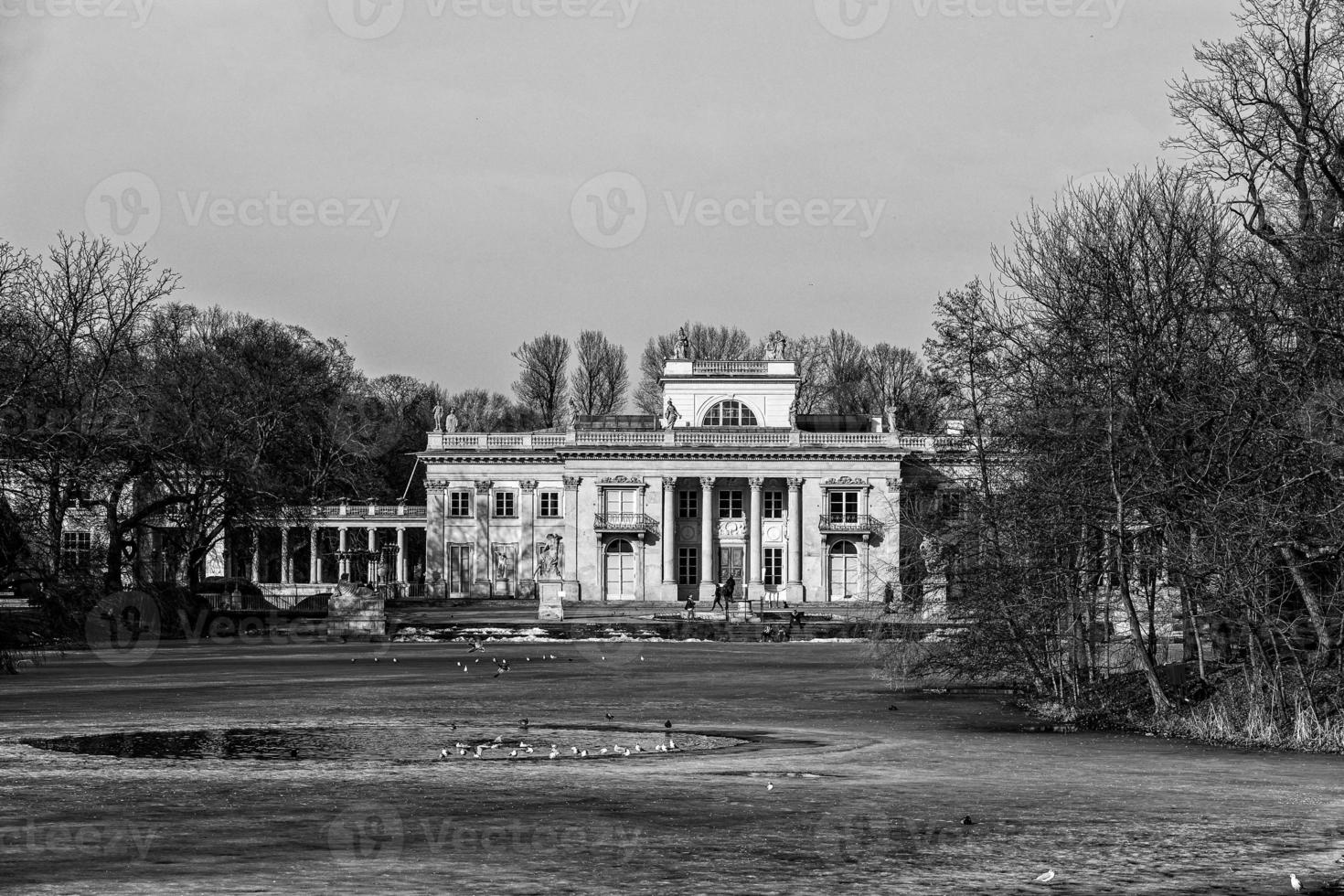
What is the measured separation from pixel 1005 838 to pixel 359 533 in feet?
273

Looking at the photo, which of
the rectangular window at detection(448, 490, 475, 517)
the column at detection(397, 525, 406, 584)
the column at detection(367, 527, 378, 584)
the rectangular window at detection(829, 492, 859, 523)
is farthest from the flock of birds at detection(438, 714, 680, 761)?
the column at detection(397, 525, 406, 584)

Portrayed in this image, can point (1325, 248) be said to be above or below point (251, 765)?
above

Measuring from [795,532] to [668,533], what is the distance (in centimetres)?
629

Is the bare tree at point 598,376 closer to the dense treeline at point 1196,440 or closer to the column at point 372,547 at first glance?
the column at point 372,547

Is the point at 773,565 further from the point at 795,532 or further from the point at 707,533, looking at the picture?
the point at 707,533

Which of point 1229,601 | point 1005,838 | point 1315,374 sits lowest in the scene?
point 1005,838

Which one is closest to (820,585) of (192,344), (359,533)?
(359,533)

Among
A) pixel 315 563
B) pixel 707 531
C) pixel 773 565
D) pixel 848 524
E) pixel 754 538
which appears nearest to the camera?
pixel 848 524

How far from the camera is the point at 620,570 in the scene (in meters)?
85.1

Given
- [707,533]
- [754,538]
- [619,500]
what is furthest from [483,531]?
[754,538]

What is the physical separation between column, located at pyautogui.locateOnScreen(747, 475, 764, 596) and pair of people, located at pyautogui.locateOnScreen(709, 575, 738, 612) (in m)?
1.05

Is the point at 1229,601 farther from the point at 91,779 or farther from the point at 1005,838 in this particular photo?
the point at 91,779

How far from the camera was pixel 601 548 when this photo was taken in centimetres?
8512

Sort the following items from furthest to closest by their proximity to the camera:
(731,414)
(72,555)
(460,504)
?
(460,504), (731,414), (72,555)
